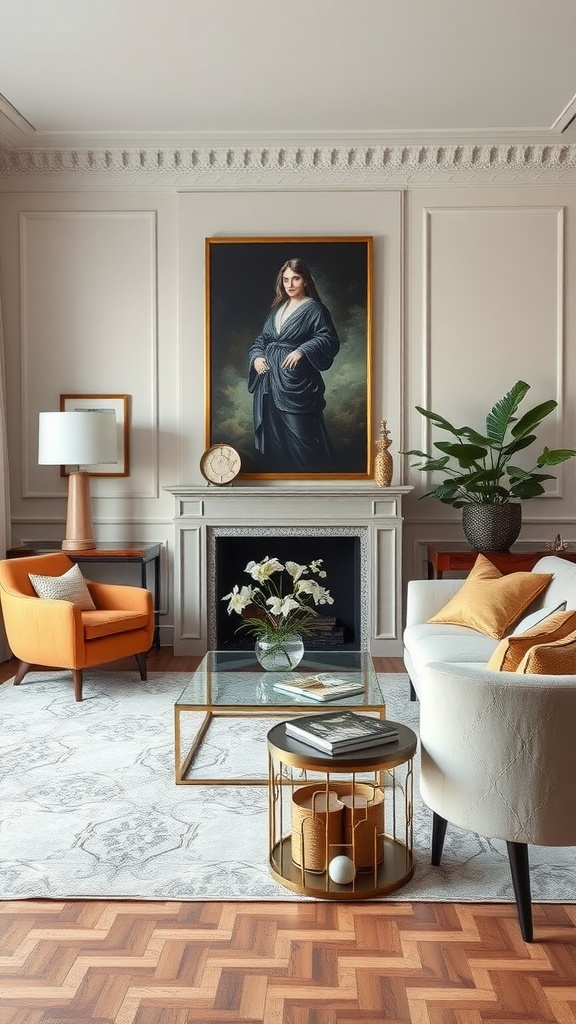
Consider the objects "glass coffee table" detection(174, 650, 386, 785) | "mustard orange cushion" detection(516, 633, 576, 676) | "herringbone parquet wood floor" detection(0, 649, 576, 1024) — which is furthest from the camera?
"glass coffee table" detection(174, 650, 386, 785)

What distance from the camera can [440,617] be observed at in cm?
433

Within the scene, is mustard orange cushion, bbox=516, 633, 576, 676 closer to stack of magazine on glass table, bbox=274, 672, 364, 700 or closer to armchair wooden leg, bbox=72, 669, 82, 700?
stack of magazine on glass table, bbox=274, 672, 364, 700

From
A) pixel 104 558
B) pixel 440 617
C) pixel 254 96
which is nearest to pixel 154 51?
pixel 254 96

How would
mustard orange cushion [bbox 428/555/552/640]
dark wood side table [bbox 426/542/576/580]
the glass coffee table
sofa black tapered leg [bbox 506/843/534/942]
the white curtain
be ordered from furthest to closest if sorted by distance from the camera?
1. the white curtain
2. dark wood side table [bbox 426/542/576/580]
3. mustard orange cushion [bbox 428/555/552/640]
4. the glass coffee table
5. sofa black tapered leg [bbox 506/843/534/942]

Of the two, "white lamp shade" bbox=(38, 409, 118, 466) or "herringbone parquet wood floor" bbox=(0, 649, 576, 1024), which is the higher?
"white lamp shade" bbox=(38, 409, 118, 466)

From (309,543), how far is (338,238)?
79.9 inches

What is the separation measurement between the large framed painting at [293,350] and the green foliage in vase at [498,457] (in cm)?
52

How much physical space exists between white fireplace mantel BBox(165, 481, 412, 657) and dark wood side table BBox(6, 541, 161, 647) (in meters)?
0.16

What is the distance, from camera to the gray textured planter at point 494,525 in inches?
207

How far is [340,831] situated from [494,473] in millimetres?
3199

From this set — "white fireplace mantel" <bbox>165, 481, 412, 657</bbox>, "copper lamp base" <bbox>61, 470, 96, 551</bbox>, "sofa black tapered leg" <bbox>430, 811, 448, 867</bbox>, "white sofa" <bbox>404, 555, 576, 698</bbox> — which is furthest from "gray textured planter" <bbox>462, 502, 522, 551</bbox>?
"sofa black tapered leg" <bbox>430, 811, 448, 867</bbox>

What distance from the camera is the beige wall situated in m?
5.73

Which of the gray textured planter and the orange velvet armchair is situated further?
the gray textured planter

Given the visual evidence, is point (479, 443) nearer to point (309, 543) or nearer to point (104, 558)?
point (309, 543)
